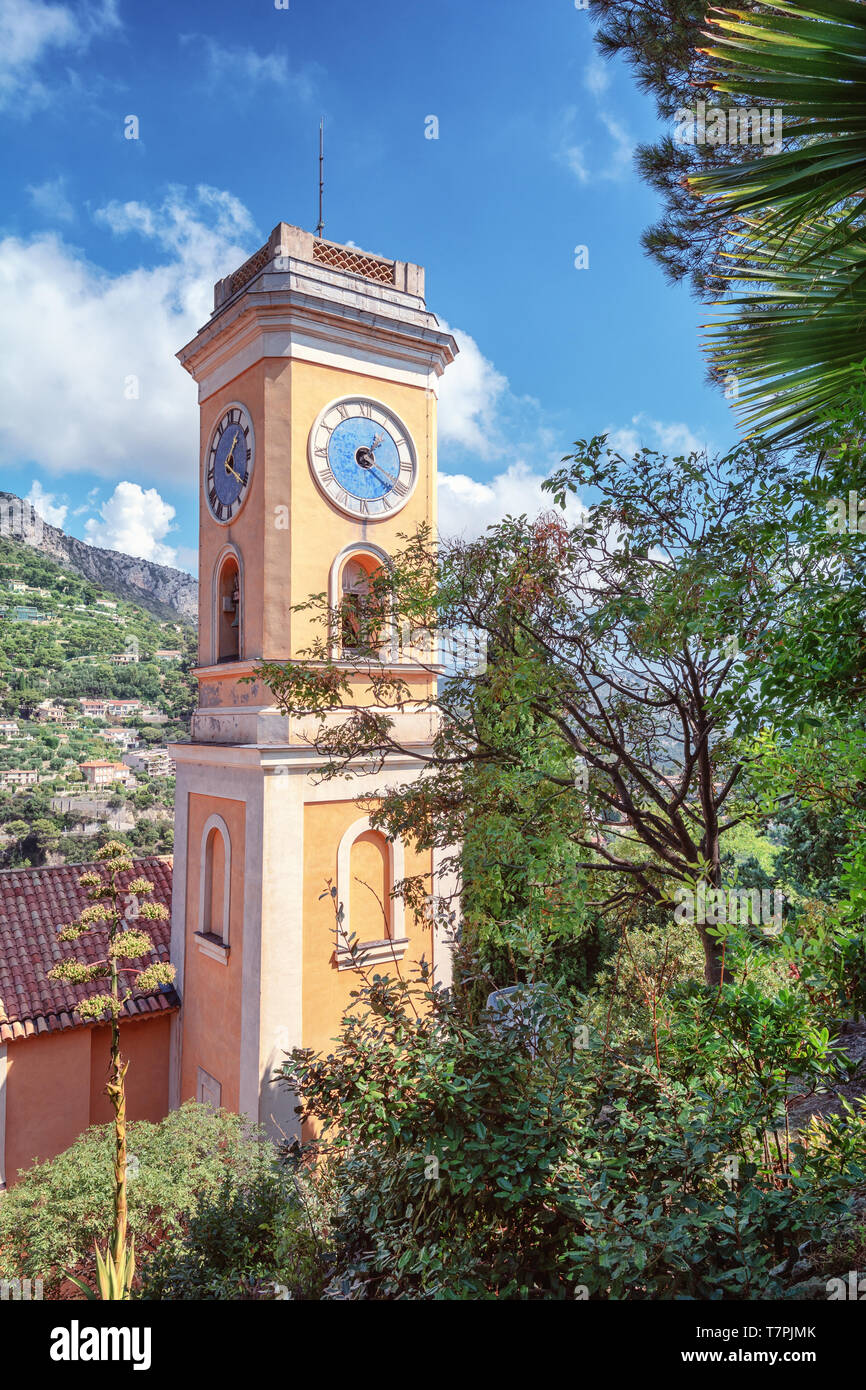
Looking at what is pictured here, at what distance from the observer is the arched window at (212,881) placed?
12023 millimetres

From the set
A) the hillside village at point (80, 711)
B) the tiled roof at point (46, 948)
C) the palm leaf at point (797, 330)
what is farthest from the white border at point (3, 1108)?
the hillside village at point (80, 711)

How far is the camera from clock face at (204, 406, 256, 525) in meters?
11.5

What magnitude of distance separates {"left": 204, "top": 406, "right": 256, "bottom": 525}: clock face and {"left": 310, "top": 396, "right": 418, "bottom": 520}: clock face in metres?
1.16

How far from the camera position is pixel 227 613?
12516 millimetres

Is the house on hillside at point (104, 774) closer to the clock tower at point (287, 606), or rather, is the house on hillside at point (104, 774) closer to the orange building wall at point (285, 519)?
the clock tower at point (287, 606)

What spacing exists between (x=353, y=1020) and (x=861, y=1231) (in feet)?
8.13

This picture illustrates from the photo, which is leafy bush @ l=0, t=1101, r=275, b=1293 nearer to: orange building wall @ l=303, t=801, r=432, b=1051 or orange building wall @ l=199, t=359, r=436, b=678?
orange building wall @ l=303, t=801, r=432, b=1051

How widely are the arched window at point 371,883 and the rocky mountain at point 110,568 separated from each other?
4682 cm

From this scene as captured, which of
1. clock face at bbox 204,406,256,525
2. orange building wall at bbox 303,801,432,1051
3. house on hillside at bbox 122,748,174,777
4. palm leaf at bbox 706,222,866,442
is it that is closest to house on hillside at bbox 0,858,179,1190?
orange building wall at bbox 303,801,432,1051

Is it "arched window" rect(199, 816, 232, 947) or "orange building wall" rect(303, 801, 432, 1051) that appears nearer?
"orange building wall" rect(303, 801, 432, 1051)

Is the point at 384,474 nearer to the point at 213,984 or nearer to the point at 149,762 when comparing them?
the point at 213,984

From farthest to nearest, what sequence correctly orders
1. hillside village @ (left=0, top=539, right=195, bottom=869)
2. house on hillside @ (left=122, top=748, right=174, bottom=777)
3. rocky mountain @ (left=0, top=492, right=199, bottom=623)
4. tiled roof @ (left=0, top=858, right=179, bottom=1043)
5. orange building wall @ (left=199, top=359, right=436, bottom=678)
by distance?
rocky mountain @ (left=0, top=492, right=199, bottom=623), house on hillside @ (left=122, top=748, right=174, bottom=777), hillside village @ (left=0, top=539, right=195, bottom=869), tiled roof @ (left=0, top=858, right=179, bottom=1043), orange building wall @ (left=199, top=359, right=436, bottom=678)

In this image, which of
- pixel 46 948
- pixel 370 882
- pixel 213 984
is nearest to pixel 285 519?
pixel 370 882

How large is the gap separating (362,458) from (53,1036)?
422 inches
